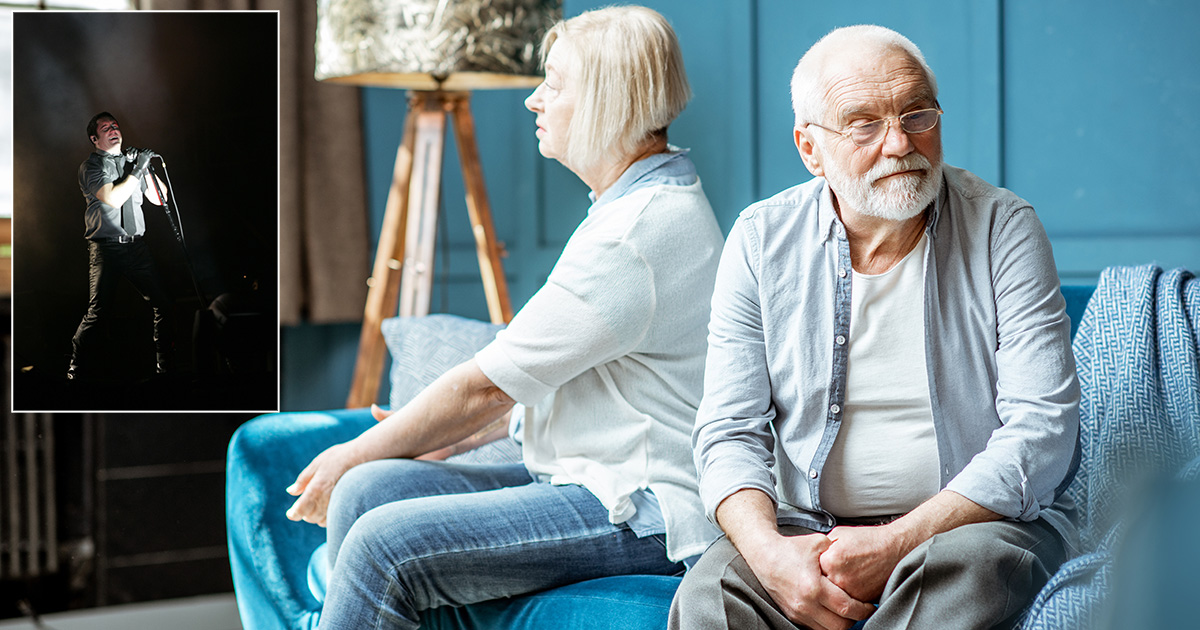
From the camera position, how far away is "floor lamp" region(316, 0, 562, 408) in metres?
2.20

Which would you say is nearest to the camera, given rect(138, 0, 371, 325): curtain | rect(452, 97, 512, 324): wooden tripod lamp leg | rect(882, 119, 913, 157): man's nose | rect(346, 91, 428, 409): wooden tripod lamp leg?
rect(882, 119, 913, 157): man's nose

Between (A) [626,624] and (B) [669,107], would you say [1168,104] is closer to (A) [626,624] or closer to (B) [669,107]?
(B) [669,107]

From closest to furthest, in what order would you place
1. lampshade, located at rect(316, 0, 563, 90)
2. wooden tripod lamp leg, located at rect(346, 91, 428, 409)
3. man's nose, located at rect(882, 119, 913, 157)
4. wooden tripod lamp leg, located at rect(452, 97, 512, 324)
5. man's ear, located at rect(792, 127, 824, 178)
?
man's nose, located at rect(882, 119, 913, 157)
man's ear, located at rect(792, 127, 824, 178)
lampshade, located at rect(316, 0, 563, 90)
wooden tripod lamp leg, located at rect(346, 91, 428, 409)
wooden tripod lamp leg, located at rect(452, 97, 512, 324)

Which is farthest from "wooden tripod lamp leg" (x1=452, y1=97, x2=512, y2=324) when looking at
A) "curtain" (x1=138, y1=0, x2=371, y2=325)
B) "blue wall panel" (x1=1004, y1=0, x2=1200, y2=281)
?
"blue wall panel" (x1=1004, y1=0, x2=1200, y2=281)

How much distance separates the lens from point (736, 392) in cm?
127

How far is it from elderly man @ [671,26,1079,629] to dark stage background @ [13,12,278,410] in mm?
571

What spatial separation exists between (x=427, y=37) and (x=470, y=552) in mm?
1299

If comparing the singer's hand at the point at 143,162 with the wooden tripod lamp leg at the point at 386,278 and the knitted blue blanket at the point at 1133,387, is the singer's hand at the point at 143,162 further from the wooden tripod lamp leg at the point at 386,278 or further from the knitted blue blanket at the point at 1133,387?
the wooden tripod lamp leg at the point at 386,278

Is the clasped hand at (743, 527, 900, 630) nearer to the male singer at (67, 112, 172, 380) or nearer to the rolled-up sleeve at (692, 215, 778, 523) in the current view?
the rolled-up sleeve at (692, 215, 778, 523)

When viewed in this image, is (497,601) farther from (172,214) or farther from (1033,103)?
(1033,103)

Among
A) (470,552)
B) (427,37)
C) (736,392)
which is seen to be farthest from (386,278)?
(736,392)

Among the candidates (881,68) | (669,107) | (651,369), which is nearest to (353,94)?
(669,107)

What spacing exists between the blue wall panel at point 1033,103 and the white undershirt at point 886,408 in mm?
1080

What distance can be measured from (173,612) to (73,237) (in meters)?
1.96
